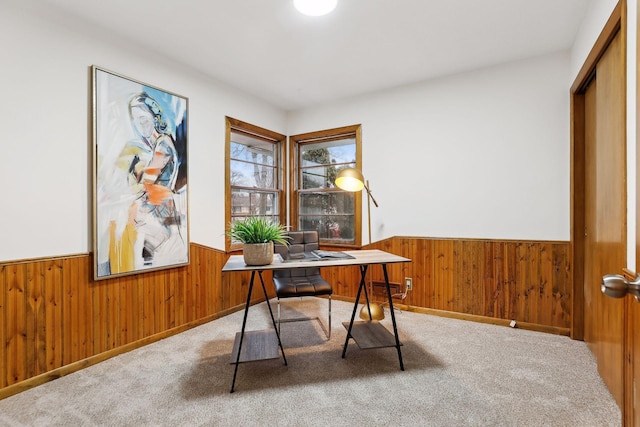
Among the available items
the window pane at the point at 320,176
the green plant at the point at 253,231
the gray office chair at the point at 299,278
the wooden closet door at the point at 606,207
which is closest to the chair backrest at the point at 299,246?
the gray office chair at the point at 299,278

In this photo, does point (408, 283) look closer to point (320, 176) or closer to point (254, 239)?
point (320, 176)

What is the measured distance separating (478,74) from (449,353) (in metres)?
2.69

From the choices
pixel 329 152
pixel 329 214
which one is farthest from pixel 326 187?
pixel 329 152

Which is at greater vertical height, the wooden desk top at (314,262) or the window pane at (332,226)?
the window pane at (332,226)

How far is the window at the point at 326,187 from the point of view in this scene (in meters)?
4.11

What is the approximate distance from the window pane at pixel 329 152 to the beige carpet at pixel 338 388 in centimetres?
231

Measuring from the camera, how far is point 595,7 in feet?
6.89

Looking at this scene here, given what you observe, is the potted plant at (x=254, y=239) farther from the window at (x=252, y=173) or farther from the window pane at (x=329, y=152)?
the window pane at (x=329, y=152)

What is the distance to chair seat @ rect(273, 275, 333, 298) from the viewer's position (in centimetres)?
274

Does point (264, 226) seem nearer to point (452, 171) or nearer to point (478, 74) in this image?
point (452, 171)

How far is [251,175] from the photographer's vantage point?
406 centimetres

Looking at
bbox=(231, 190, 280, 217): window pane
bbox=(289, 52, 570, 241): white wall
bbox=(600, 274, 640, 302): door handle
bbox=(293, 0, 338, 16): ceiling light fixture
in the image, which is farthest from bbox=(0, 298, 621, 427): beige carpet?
bbox=(293, 0, 338, 16): ceiling light fixture

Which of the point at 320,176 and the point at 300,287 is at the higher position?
the point at 320,176

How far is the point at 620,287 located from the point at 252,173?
377cm
